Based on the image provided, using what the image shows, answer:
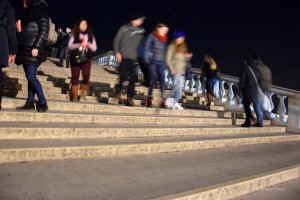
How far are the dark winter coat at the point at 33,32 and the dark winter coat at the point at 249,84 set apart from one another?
5377 millimetres

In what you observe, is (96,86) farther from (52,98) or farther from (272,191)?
(272,191)

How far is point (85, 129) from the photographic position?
15.5 ft

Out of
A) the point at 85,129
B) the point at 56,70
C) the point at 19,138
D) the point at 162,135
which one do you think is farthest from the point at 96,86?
the point at 19,138

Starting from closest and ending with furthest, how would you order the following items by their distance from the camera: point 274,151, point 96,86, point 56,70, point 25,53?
1. point 25,53
2. point 274,151
3. point 96,86
4. point 56,70

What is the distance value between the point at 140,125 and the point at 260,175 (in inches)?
94.4

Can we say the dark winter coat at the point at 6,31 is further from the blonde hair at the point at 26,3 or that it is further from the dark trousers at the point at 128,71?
the dark trousers at the point at 128,71

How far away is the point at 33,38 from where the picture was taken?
511cm

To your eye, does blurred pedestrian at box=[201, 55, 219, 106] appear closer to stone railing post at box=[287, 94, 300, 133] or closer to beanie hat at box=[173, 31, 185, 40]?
stone railing post at box=[287, 94, 300, 133]

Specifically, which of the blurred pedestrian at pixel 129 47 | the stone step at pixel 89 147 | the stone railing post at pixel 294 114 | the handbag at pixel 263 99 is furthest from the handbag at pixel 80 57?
the stone railing post at pixel 294 114

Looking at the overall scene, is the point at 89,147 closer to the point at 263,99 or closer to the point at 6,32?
the point at 6,32

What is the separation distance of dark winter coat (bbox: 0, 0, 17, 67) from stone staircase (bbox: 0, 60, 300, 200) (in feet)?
2.71

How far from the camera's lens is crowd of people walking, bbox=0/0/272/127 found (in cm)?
505

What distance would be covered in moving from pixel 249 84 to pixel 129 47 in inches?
136

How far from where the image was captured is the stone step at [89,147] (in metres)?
3.57
